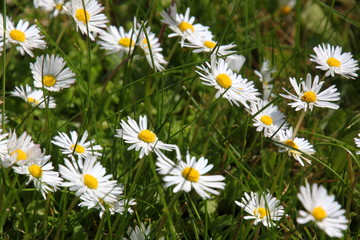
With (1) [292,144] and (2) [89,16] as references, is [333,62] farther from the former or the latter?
(2) [89,16]

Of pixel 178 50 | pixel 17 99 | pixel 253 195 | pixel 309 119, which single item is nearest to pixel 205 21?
pixel 178 50

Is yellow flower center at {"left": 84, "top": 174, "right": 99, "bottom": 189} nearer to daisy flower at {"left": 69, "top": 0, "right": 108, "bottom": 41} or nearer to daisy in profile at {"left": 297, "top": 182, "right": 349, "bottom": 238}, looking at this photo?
daisy in profile at {"left": 297, "top": 182, "right": 349, "bottom": 238}

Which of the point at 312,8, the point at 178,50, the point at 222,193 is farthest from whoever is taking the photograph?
the point at 312,8

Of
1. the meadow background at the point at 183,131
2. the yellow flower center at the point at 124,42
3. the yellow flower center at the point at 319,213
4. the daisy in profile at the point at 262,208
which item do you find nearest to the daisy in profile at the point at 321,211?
the yellow flower center at the point at 319,213

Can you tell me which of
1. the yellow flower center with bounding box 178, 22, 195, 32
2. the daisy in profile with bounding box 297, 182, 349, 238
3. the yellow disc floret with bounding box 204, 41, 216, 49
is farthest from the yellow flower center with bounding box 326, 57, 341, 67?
the daisy in profile with bounding box 297, 182, 349, 238

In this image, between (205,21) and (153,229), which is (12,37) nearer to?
(153,229)

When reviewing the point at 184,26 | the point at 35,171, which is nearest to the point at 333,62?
the point at 184,26
